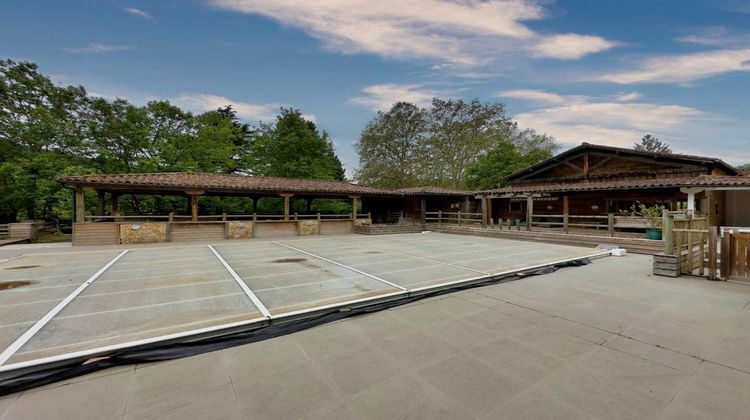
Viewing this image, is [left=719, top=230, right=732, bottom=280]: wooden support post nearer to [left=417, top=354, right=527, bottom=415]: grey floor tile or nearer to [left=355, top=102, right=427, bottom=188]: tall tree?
[left=417, top=354, right=527, bottom=415]: grey floor tile

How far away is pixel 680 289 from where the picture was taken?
205 inches

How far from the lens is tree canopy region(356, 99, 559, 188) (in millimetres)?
29000

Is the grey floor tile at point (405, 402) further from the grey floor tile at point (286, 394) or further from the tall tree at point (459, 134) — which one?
the tall tree at point (459, 134)

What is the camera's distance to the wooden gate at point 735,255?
18.4ft

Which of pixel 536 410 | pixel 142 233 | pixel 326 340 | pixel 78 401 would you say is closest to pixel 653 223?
pixel 536 410

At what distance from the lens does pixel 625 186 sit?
41.8ft

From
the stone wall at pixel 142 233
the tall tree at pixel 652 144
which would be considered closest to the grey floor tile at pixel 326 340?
the stone wall at pixel 142 233

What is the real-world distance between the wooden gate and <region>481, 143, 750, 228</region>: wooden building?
20.1ft

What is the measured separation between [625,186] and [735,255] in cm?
819

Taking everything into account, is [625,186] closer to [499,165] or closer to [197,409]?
[499,165]

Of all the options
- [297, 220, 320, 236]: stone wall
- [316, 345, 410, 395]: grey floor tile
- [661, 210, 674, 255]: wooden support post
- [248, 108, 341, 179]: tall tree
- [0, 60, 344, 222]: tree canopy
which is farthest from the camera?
[248, 108, 341, 179]: tall tree

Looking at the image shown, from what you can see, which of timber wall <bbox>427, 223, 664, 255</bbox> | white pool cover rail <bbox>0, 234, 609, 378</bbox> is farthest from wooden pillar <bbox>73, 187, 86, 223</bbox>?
timber wall <bbox>427, 223, 664, 255</bbox>

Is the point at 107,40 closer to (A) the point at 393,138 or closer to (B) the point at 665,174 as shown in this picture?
(A) the point at 393,138

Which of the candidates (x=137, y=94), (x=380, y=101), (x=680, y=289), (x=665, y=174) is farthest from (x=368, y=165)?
(x=680, y=289)
